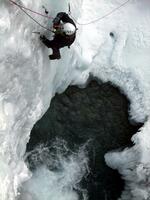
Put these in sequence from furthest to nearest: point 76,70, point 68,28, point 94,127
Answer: point 94,127
point 76,70
point 68,28

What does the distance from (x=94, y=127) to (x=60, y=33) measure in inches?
137

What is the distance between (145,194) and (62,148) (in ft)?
6.43

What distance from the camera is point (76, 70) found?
8.48 m

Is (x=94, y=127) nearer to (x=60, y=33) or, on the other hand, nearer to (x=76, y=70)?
(x=76, y=70)

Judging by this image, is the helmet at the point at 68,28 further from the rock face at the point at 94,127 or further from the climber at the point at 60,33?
the rock face at the point at 94,127

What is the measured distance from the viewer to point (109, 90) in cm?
932

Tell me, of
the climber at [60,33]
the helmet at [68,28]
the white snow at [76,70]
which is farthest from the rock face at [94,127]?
the helmet at [68,28]

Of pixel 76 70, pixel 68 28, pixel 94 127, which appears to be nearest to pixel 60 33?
pixel 68 28

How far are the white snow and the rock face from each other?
220 mm

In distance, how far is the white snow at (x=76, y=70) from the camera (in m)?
5.80

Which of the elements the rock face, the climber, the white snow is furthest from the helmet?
the rock face

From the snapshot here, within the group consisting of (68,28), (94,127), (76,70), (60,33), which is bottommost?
(94,127)

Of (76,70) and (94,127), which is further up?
(76,70)

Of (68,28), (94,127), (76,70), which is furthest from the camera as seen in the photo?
(94,127)
